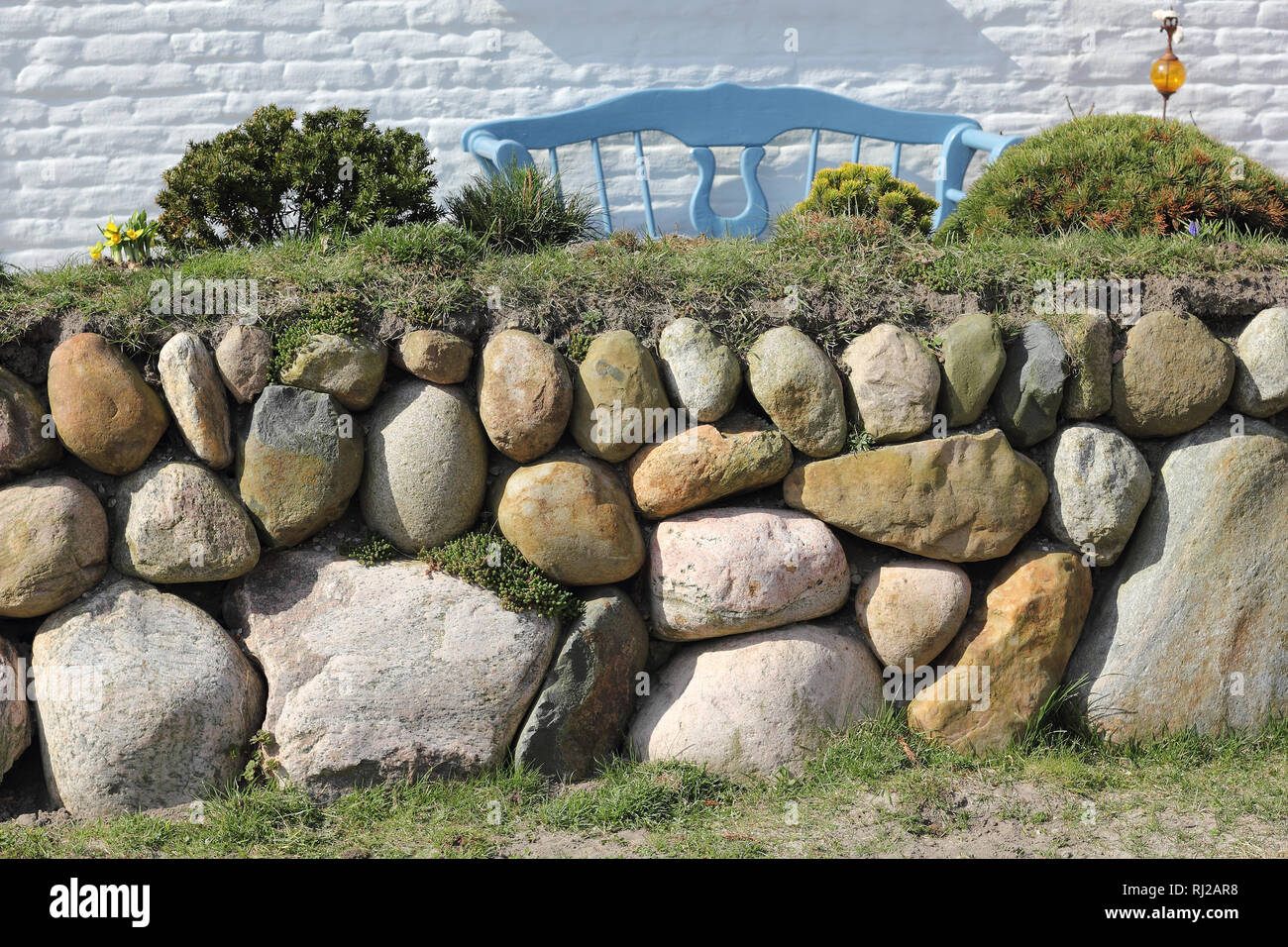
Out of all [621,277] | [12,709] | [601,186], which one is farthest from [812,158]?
[12,709]

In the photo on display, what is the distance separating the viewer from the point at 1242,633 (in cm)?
319

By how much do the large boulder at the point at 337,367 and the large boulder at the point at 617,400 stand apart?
55 centimetres

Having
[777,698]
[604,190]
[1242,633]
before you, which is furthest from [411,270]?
[1242,633]

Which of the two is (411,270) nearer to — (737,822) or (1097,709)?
(737,822)

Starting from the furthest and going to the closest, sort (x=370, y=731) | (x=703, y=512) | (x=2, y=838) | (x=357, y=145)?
(x=357, y=145), (x=703, y=512), (x=370, y=731), (x=2, y=838)

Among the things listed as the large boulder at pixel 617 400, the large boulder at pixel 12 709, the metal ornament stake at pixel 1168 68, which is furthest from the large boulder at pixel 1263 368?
the large boulder at pixel 12 709

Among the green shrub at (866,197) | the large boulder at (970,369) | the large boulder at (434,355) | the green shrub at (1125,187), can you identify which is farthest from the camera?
the green shrub at (866,197)

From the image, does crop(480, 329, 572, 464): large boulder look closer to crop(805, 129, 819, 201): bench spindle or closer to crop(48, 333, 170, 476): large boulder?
crop(48, 333, 170, 476): large boulder

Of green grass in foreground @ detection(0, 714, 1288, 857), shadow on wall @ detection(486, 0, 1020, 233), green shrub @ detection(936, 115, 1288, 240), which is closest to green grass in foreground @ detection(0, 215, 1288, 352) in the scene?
green shrub @ detection(936, 115, 1288, 240)

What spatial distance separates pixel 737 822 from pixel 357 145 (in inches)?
96.1

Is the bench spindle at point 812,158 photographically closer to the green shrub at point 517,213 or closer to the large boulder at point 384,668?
the green shrub at point 517,213

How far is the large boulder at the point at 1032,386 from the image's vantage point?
3164 mm

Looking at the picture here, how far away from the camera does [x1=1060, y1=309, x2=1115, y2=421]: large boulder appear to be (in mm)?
3186

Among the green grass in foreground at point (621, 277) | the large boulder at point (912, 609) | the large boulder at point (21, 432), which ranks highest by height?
the green grass in foreground at point (621, 277)
